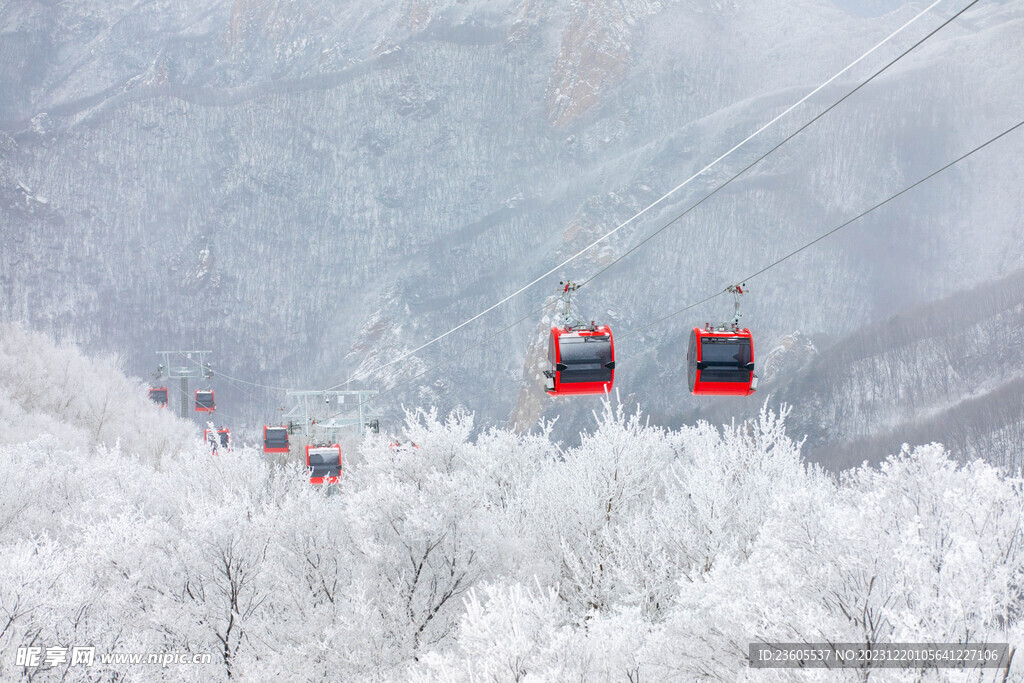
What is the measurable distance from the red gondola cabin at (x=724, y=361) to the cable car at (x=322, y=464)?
17.0m

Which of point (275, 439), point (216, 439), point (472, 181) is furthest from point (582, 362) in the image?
point (472, 181)

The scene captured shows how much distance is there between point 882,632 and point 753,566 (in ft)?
6.77

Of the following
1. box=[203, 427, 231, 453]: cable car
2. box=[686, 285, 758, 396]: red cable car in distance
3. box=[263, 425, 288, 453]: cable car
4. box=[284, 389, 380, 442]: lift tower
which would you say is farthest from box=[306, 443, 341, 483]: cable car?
box=[686, 285, 758, 396]: red cable car in distance

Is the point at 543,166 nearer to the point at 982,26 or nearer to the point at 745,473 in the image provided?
the point at 982,26

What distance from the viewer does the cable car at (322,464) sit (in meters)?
28.2

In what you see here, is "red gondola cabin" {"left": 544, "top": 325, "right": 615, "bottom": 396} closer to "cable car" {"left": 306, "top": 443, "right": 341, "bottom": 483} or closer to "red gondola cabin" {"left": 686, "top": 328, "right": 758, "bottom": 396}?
"red gondola cabin" {"left": 686, "top": 328, "right": 758, "bottom": 396}

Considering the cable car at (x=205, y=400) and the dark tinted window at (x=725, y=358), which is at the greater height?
the dark tinted window at (x=725, y=358)

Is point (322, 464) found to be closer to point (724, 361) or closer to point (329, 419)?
point (329, 419)

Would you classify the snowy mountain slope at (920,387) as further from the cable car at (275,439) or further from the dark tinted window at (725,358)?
the dark tinted window at (725,358)

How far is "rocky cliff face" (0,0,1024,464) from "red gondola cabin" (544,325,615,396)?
6608 cm

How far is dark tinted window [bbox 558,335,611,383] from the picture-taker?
14.5 metres

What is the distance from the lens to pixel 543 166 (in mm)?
155750

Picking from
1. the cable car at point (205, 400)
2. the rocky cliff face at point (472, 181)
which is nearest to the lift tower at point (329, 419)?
the cable car at point (205, 400)

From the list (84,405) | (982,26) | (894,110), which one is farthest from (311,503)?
(982,26)
